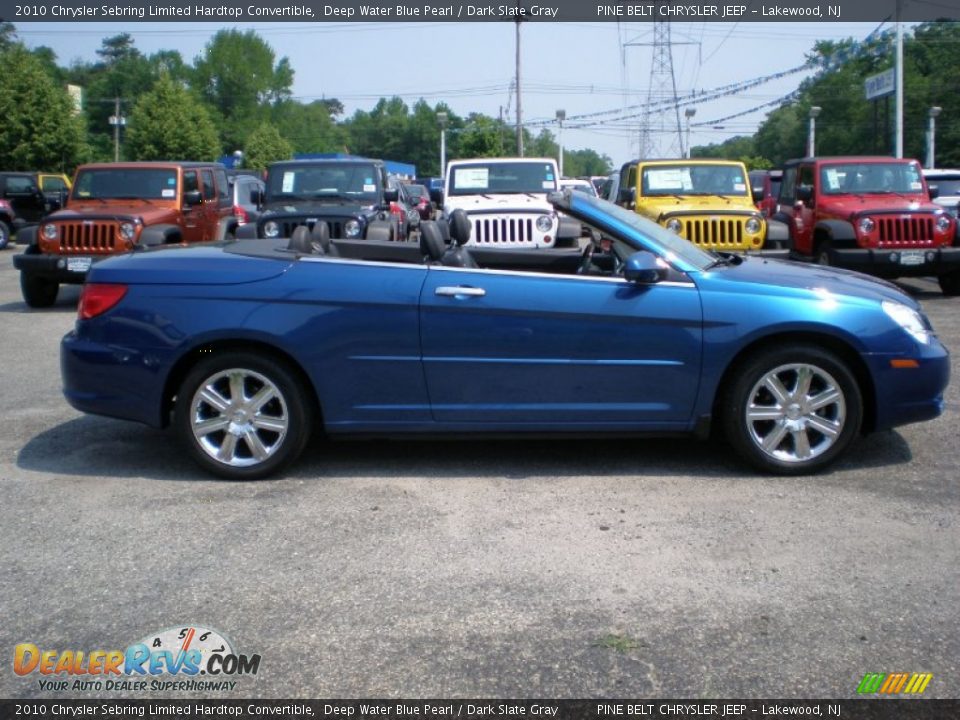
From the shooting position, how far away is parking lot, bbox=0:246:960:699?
355 centimetres

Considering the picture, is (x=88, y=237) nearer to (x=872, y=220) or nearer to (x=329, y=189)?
(x=329, y=189)

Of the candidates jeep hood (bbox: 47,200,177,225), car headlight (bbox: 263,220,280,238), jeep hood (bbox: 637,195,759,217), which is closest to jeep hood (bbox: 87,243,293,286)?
car headlight (bbox: 263,220,280,238)

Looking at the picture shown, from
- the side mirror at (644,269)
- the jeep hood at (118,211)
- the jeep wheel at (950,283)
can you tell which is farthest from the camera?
the jeep wheel at (950,283)

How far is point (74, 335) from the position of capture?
19.4 feet

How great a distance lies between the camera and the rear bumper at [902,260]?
13141mm

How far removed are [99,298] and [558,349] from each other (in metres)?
2.54

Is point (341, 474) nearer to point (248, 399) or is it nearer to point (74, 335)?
point (248, 399)

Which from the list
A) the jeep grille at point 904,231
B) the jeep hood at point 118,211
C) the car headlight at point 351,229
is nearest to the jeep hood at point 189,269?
the car headlight at point 351,229

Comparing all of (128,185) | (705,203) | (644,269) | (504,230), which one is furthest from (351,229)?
(644,269)

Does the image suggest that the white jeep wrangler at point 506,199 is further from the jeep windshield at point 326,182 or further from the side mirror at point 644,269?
the side mirror at point 644,269

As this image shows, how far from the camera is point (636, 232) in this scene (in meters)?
5.93

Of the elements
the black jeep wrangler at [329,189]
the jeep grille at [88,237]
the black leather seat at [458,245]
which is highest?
the black jeep wrangler at [329,189]

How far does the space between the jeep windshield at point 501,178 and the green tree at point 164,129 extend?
137ft

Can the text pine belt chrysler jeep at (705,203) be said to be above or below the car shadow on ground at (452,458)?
above
